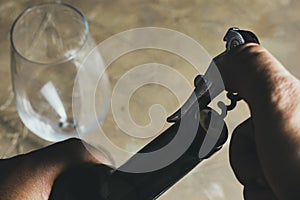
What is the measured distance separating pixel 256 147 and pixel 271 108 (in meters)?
0.05

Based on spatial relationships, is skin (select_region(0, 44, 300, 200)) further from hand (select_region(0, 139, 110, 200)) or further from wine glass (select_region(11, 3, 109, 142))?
wine glass (select_region(11, 3, 109, 142))

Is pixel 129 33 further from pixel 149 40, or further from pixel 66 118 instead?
pixel 66 118

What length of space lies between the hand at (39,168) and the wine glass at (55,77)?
0.47 ft

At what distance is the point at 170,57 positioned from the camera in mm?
711

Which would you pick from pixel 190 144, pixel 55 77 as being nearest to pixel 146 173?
pixel 190 144

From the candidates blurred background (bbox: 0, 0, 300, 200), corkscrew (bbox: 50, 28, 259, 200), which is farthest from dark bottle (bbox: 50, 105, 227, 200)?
blurred background (bbox: 0, 0, 300, 200)

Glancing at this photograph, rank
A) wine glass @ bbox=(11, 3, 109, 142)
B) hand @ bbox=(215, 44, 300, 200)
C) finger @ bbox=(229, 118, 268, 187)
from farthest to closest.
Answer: wine glass @ bbox=(11, 3, 109, 142) < finger @ bbox=(229, 118, 268, 187) < hand @ bbox=(215, 44, 300, 200)

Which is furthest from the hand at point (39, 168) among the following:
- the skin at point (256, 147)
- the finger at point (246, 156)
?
the finger at point (246, 156)

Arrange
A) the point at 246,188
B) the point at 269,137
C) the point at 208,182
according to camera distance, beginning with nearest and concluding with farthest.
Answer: the point at 269,137
the point at 246,188
the point at 208,182

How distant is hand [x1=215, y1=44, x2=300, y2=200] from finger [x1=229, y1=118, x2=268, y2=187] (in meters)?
0.08

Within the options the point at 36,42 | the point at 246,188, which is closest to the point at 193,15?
the point at 36,42

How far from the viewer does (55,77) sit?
678mm

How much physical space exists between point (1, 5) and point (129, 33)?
0.16 metres

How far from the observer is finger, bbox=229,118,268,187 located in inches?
18.8
